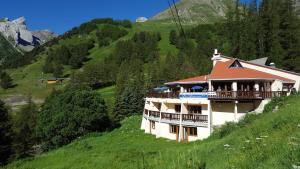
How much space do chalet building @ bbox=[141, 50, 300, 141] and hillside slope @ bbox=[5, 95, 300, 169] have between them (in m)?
2.33

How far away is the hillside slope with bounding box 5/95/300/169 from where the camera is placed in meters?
13.0

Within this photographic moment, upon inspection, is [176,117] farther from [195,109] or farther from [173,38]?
[173,38]

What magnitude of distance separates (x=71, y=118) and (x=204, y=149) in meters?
35.7

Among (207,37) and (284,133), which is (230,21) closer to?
(284,133)

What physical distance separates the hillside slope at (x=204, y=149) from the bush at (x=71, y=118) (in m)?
2.51

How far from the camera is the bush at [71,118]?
57094 mm

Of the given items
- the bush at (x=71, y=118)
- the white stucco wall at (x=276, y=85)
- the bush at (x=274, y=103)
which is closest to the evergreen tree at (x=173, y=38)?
the bush at (x=71, y=118)

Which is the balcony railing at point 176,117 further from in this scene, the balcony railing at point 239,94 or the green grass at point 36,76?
the green grass at point 36,76

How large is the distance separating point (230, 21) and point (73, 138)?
150 ft


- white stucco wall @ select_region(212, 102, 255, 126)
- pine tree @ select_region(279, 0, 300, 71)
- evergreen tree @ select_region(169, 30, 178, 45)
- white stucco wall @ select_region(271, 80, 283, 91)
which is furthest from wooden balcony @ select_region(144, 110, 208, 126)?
evergreen tree @ select_region(169, 30, 178, 45)

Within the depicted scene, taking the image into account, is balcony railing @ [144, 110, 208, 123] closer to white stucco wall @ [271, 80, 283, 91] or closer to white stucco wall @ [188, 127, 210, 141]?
white stucco wall @ [188, 127, 210, 141]

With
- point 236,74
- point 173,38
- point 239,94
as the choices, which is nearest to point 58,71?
point 173,38

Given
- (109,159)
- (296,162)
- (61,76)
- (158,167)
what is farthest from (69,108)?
(61,76)

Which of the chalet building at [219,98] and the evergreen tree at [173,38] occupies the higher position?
the evergreen tree at [173,38]
